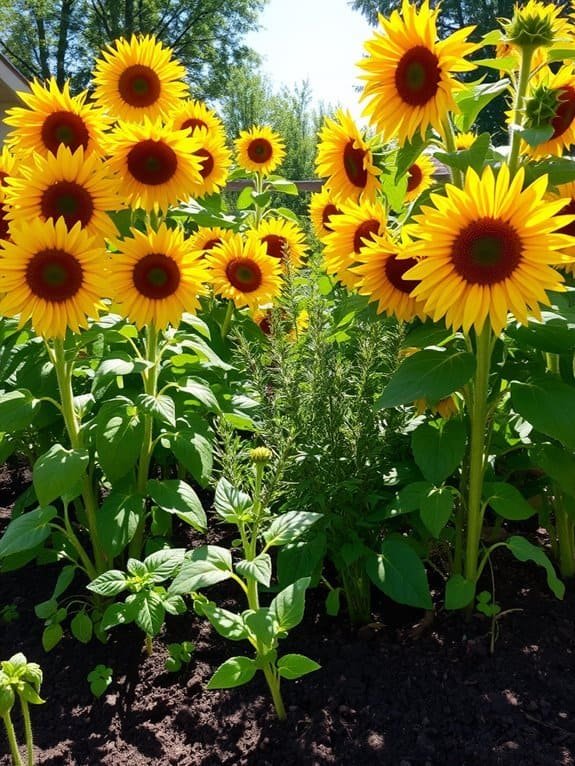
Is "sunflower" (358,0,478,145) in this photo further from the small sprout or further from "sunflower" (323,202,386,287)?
the small sprout

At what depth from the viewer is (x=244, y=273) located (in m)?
3.10

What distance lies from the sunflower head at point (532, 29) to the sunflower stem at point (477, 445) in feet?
2.45

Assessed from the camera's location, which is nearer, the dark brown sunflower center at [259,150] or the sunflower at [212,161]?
the sunflower at [212,161]

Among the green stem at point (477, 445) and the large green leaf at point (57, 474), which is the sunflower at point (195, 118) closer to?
the large green leaf at point (57, 474)

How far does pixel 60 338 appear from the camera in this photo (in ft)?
7.03

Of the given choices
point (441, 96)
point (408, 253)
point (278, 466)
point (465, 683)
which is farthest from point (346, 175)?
point (465, 683)

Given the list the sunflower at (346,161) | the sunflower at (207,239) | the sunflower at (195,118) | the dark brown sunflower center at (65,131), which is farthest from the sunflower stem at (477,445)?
the sunflower at (195,118)

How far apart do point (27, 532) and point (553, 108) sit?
2003 millimetres

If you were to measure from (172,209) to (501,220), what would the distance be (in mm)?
1426

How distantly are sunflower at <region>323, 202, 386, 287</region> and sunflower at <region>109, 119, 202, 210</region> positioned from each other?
0.54 m

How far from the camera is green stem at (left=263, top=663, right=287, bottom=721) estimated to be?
193 cm

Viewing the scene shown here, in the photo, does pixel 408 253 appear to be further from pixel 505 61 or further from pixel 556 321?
pixel 505 61

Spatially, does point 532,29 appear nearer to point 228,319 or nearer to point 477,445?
point 477,445

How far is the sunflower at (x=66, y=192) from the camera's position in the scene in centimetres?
208
